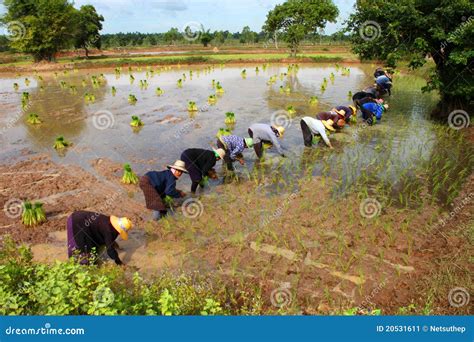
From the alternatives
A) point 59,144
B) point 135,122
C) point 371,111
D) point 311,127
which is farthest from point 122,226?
point 371,111

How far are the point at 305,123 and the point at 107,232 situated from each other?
763cm

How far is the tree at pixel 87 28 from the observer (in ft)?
171

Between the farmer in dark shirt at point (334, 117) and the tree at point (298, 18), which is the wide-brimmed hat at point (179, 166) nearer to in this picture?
the farmer in dark shirt at point (334, 117)

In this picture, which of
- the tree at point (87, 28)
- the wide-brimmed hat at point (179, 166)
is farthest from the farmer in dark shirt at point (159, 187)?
the tree at point (87, 28)

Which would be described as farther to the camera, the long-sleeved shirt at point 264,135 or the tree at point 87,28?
the tree at point 87,28

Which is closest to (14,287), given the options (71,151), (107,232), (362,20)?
(107,232)

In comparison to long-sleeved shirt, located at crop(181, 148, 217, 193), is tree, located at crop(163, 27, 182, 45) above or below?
above

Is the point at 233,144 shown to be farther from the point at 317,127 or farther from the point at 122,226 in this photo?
the point at 122,226

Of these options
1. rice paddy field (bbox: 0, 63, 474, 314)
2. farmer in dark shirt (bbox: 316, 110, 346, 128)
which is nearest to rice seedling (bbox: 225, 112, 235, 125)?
rice paddy field (bbox: 0, 63, 474, 314)

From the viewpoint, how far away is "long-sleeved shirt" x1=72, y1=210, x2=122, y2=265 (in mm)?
5707

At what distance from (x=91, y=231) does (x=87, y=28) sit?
5869cm

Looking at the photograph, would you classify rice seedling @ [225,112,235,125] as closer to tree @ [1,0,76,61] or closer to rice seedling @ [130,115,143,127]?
rice seedling @ [130,115,143,127]

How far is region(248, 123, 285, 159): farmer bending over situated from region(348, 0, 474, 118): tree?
589 cm

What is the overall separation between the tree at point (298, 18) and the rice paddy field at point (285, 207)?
106ft
